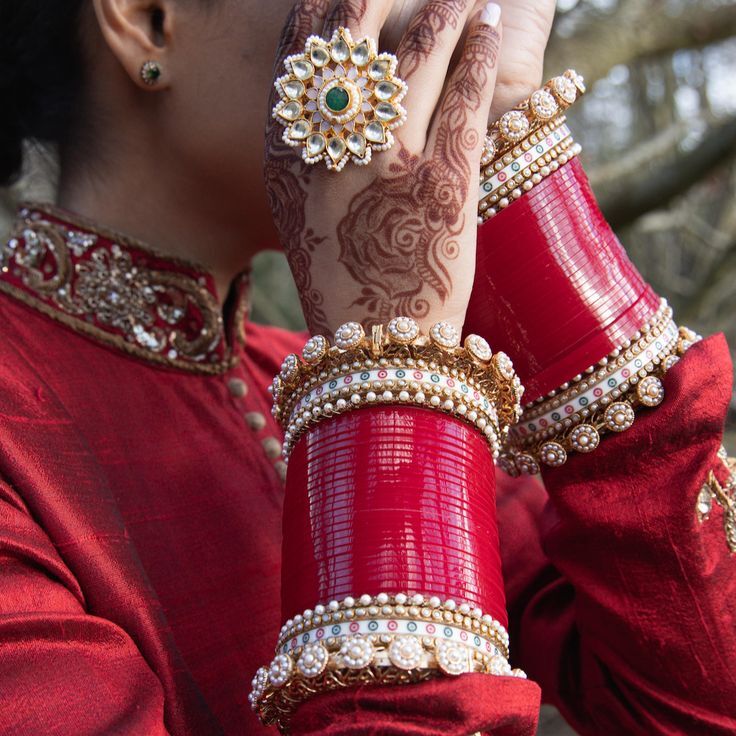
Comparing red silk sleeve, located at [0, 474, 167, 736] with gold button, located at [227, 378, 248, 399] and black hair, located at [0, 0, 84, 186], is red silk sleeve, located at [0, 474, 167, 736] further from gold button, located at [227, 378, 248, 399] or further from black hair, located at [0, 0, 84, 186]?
black hair, located at [0, 0, 84, 186]

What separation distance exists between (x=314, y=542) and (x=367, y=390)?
0.52ft

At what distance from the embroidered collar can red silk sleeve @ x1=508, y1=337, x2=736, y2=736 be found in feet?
2.00

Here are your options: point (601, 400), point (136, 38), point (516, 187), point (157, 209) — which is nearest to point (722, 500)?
point (601, 400)

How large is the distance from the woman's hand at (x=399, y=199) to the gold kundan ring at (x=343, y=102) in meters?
0.02

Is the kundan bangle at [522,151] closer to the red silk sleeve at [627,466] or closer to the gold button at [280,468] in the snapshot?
the red silk sleeve at [627,466]

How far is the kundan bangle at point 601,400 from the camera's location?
41.3 inches

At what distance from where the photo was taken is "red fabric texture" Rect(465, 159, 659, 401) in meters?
1.05

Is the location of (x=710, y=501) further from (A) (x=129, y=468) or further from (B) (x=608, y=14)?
(B) (x=608, y=14)

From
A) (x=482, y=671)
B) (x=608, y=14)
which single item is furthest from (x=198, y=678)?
(x=608, y=14)

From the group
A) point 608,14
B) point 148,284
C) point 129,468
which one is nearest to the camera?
point 129,468

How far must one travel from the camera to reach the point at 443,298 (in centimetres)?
94

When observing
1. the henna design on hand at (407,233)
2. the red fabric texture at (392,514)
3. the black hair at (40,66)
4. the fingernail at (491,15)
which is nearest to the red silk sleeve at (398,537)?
the red fabric texture at (392,514)

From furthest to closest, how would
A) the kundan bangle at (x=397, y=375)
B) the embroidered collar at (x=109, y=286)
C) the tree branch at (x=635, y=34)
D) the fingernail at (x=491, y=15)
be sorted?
→ the tree branch at (x=635, y=34)
the embroidered collar at (x=109, y=286)
the fingernail at (x=491, y=15)
the kundan bangle at (x=397, y=375)

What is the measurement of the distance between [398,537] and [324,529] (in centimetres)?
8
